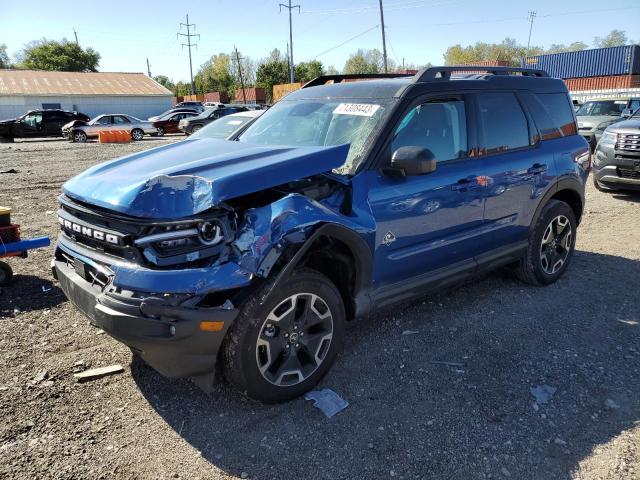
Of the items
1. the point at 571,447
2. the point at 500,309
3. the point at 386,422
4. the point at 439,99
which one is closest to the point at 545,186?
the point at 500,309

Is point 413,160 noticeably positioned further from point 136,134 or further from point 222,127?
point 136,134

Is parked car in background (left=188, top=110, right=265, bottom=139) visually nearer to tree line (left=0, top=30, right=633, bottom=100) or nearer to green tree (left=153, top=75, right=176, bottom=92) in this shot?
tree line (left=0, top=30, right=633, bottom=100)

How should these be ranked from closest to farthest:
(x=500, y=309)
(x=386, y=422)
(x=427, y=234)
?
(x=386, y=422), (x=427, y=234), (x=500, y=309)

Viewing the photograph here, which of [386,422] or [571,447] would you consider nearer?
[571,447]

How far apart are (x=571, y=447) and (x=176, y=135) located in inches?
1149

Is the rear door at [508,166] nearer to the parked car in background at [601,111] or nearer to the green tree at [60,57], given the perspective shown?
the parked car in background at [601,111]

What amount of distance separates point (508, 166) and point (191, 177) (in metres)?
2.78

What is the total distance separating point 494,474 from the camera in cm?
249

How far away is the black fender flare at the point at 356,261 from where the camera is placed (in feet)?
9.04

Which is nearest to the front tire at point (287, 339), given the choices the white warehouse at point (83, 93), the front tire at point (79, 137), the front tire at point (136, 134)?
the front tire at point (79, 137)

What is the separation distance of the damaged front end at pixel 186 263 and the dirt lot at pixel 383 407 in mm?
481

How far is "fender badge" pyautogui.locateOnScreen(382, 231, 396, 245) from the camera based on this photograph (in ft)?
10.9

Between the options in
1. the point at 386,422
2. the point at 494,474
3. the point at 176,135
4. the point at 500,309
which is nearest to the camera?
the point at 494,474

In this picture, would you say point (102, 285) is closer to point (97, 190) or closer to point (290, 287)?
point (97, 190)
